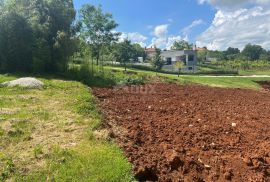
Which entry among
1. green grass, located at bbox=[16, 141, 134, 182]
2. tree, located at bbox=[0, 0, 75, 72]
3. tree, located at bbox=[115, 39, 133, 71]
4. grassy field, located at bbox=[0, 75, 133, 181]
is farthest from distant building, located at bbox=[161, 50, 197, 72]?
green grass, located at bbox=[16, 141, 134, 182]

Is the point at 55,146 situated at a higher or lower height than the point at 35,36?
lower

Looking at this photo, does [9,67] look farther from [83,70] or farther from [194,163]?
[194,163]

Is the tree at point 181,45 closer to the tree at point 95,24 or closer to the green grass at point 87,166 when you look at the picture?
the tree at point 95,24

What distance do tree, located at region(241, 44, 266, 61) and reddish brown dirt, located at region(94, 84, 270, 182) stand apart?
12780cm

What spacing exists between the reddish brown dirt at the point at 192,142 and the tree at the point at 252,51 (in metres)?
128

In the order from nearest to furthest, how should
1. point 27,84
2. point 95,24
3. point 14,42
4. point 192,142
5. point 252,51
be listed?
point 192,142 < point 27,84 < point 14,42 < point 95,24 < point 252,51

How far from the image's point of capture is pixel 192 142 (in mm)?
8195

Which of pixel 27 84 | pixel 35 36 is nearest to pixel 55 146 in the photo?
pixel 27 84

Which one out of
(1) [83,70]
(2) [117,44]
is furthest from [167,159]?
(2) [117,44]

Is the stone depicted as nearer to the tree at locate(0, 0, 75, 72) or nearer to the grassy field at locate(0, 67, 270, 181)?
the grassy field at locate(0, 67, 270, 181)

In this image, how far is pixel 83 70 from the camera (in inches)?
902

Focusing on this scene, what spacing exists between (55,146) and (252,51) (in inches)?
5396

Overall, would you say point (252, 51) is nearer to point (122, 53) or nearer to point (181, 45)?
point (181, 45)

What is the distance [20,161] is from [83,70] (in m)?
16.8
